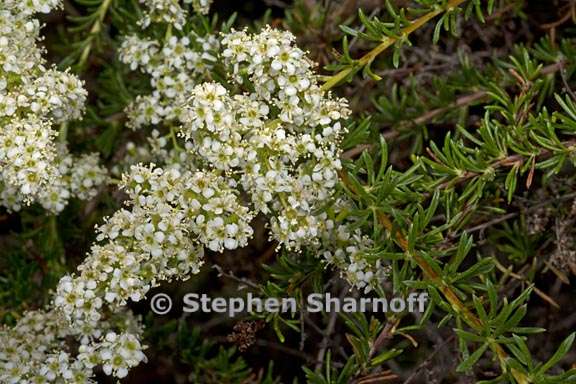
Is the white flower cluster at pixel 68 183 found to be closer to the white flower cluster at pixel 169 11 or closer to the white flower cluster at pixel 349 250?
the white flower cluster at pixel 169 11

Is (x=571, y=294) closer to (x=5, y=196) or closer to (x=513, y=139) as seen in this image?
(x=513, y=139)

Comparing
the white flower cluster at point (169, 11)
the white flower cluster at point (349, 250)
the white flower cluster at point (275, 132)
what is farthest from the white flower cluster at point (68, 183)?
the white flower cluster at point (349, 250)

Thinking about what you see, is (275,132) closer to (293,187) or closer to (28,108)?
(293,187)

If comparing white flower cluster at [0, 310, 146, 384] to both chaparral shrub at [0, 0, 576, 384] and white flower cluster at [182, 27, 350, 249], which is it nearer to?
chaparral shrub at [0, 0, 576, 384]

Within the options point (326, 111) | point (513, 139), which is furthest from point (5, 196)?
point (513, 139)

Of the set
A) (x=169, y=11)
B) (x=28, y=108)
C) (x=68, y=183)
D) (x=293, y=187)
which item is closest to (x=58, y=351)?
(x=68, y=183)

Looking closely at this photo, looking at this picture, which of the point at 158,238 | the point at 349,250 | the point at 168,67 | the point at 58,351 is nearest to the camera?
the point at 158,238
